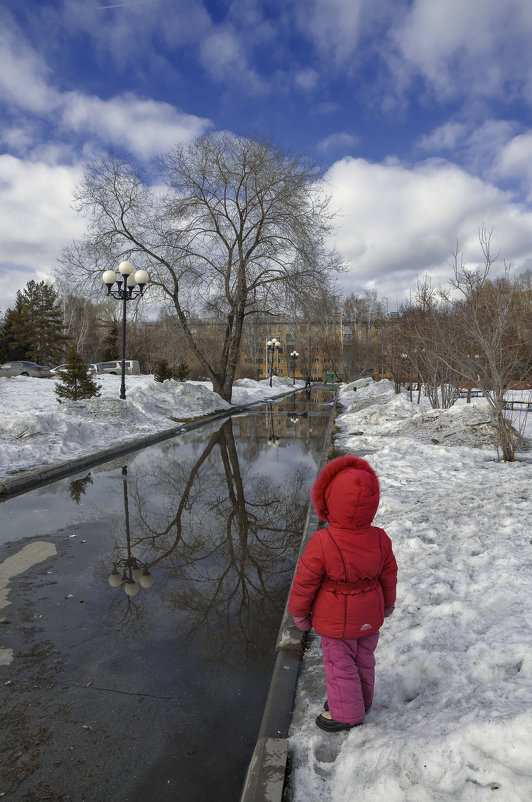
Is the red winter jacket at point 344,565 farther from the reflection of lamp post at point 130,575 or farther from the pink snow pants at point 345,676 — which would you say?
the reflection of lamp post at point 130,575

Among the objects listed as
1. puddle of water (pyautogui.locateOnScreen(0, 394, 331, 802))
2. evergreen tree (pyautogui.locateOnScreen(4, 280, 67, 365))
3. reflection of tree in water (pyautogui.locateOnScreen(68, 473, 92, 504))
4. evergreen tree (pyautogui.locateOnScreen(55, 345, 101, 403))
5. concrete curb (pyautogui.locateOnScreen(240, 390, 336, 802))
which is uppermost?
evergreen tree (pyautogui.locateOnScreen(4, 280, 67, 365))

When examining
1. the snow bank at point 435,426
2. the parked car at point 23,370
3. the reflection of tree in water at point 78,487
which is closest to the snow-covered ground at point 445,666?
the reflection of tree in water at point 78,487

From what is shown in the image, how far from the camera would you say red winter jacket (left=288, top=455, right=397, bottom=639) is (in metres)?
2.39

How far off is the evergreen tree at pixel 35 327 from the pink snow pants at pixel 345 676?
180ft

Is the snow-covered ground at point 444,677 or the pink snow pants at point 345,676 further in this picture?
the pink snow pants at point 345,676

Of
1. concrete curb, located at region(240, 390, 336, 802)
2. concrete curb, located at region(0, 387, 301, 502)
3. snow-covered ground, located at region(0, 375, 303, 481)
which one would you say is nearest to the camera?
concrete curb, located at region(240, 390, 336, 802)

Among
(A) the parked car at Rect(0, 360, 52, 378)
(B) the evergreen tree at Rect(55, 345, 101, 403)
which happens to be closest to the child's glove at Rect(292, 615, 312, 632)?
(B) the evergreen tree at Rect(55, 345, 101, 403)

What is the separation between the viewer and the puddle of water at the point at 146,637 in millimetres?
2504

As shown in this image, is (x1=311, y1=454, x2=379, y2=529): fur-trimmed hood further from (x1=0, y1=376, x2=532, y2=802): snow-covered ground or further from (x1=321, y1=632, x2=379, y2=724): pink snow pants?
(x1=0, y1=376, x2=532, y2=802): snow-covered ground

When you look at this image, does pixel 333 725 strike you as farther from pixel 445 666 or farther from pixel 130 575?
pixel 130 575

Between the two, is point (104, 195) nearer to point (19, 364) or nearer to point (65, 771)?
point (19, 364)

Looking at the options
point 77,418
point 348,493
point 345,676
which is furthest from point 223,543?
point 77,418

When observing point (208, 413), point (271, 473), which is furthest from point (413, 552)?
point (208, 413)

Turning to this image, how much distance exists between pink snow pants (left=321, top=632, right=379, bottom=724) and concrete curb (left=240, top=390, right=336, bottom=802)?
321mm
